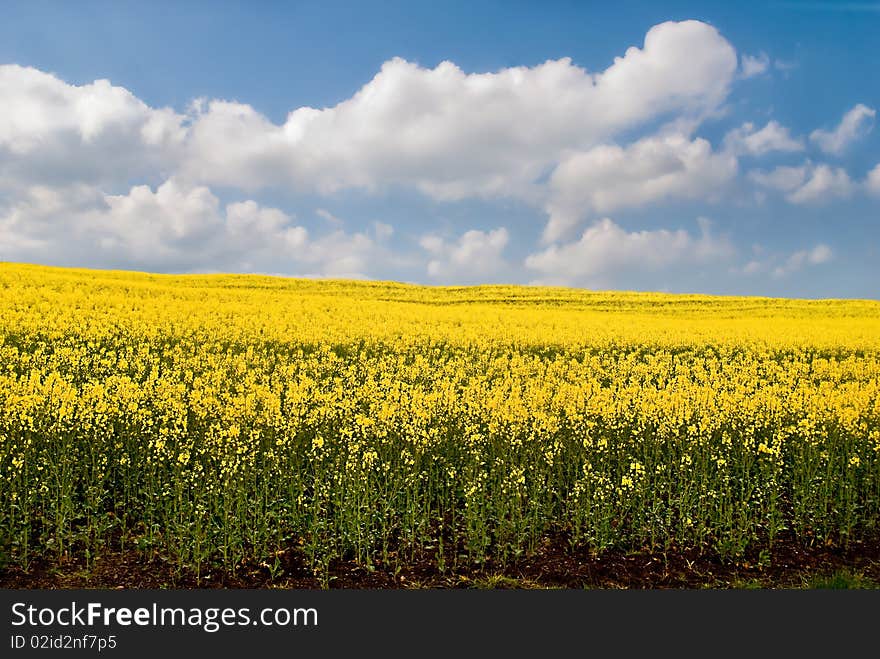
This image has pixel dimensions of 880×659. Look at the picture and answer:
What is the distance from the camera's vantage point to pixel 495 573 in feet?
24.7

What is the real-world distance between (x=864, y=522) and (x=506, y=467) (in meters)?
4.92

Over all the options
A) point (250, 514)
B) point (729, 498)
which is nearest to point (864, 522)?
point (729, 498)

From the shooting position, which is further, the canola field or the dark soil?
the canola field

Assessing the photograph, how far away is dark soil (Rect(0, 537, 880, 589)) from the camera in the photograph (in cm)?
723

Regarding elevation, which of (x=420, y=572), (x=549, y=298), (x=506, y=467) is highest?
(x=549, y=298)

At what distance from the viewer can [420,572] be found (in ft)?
24.7

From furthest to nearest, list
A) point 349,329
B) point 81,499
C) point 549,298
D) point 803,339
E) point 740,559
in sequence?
1. point 549,298
2. point 803,339
3. point 349,329
4. point 81,499
5. point 740,559

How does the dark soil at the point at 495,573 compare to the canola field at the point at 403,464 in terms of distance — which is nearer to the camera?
the dark soil at the point at 495,573

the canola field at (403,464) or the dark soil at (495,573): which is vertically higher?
Result: the canola field at (403,464)

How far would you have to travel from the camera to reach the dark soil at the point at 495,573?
7.23 m

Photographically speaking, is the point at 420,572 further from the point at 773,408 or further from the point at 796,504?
the point at 773,408

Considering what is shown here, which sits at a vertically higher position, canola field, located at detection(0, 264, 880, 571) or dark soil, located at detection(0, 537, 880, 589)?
canola field, located at detection(0, 264, 880, 571)

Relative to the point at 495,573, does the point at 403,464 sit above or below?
above

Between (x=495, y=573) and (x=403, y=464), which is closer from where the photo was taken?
(x=495, y=573)
